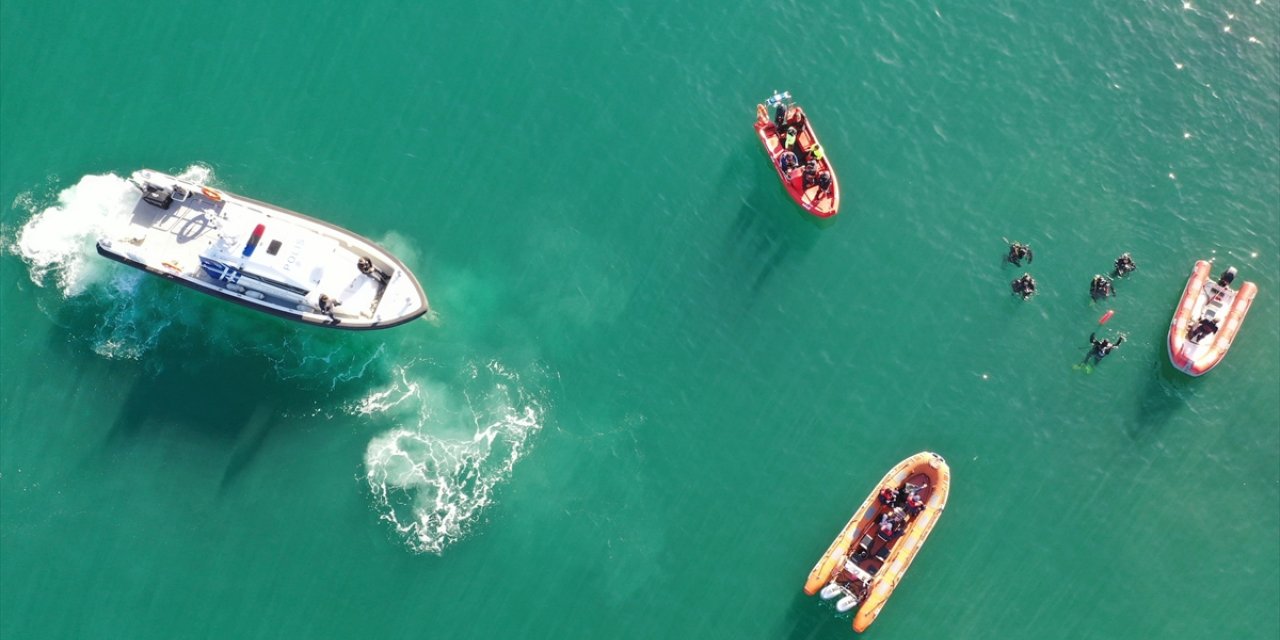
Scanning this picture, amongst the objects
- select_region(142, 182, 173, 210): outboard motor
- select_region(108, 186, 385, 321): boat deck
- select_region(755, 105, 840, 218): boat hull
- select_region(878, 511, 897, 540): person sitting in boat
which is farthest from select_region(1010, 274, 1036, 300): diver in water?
select_region(142, 182, 173, 210): outboard motor

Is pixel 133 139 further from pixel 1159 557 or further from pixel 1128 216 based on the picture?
pixel 1159 557

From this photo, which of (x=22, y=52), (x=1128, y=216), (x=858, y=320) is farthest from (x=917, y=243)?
(x=22, y=52)

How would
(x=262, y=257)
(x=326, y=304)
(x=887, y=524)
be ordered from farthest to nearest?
1. (x=887, y=524)
2. (x=326, y=304)
3. (x=262, y=257)

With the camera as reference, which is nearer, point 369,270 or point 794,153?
point 369,270

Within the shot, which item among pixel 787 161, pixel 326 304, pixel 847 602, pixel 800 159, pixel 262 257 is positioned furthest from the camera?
pixel 800 159

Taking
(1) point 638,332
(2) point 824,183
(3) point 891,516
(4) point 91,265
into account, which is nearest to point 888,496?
(3) point 891,516

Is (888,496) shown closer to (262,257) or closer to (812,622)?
(812,622)
